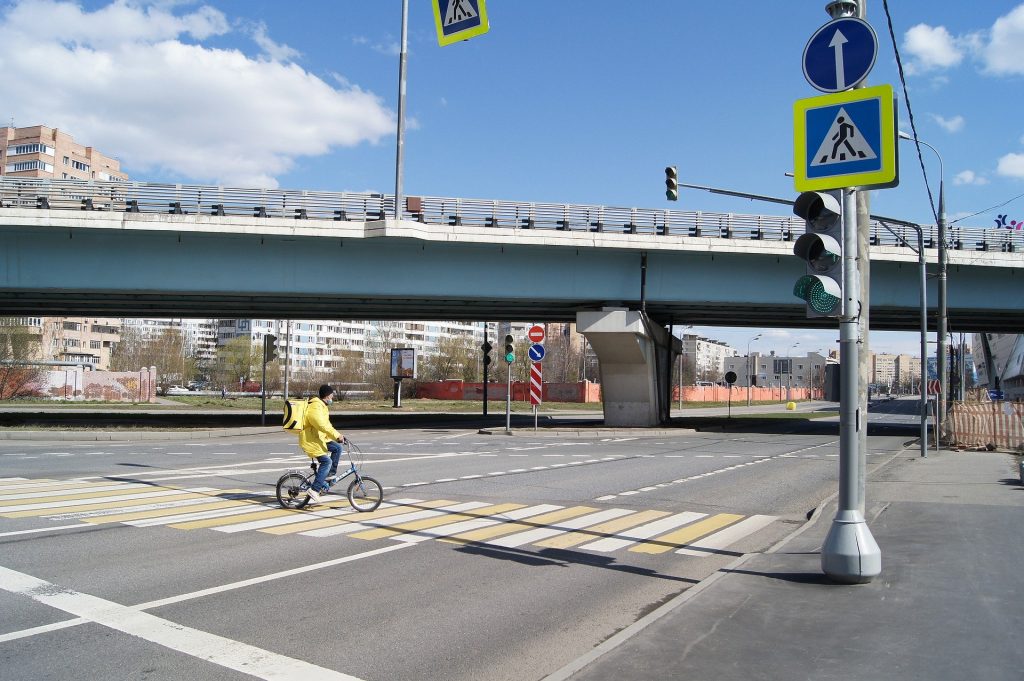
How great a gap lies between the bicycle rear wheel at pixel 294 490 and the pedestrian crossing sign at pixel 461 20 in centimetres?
867

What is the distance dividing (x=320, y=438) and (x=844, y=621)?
291 inches

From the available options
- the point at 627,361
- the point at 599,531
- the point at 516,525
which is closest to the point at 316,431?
the point at 516,525

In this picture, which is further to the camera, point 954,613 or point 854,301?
point 854,301

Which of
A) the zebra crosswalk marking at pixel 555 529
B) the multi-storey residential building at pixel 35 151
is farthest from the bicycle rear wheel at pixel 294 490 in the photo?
the multi-storey residential building at pixel 35 151

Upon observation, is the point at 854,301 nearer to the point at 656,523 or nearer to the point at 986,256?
the point at 656,523

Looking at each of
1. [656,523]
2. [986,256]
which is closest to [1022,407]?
[986,256]

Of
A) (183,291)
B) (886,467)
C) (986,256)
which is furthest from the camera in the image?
(986,256)

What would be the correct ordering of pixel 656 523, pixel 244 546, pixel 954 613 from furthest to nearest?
pixel 656 523 < pixel 244 546 < pixel 954 613

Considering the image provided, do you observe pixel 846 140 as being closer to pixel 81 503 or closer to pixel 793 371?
pixel 81 503

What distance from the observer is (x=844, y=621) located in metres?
5.71

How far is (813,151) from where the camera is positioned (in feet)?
23.8

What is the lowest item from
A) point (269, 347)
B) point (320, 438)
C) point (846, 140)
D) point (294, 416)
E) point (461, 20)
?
point (320, 438)

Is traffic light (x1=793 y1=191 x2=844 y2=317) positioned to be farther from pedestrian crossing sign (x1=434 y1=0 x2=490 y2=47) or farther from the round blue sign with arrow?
pedestrian crossing sign (x1=434 y1=0 x2=490 y2=47)

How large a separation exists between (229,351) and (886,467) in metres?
84.1
